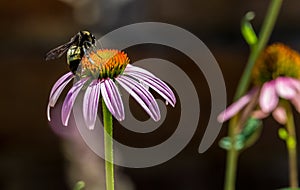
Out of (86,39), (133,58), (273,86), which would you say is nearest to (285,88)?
(273,86)

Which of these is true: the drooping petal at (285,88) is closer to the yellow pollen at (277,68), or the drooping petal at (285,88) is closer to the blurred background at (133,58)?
the yellow pollen at (277,68)

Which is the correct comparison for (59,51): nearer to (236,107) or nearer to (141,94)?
(141,94)

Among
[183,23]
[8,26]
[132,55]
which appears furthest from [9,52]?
[183,23]

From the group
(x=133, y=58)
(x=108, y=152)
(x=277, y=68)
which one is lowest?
(x=108, y=152)

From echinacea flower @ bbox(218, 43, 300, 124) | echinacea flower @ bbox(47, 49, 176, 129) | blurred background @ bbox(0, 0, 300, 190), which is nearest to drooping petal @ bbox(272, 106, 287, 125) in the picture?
echinacea flower @ bbox(218, 43, 300, 124)

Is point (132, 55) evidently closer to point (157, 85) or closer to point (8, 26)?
point (8, 26)

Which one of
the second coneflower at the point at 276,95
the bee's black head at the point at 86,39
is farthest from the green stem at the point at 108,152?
the second coneflower at the point at 276,95
